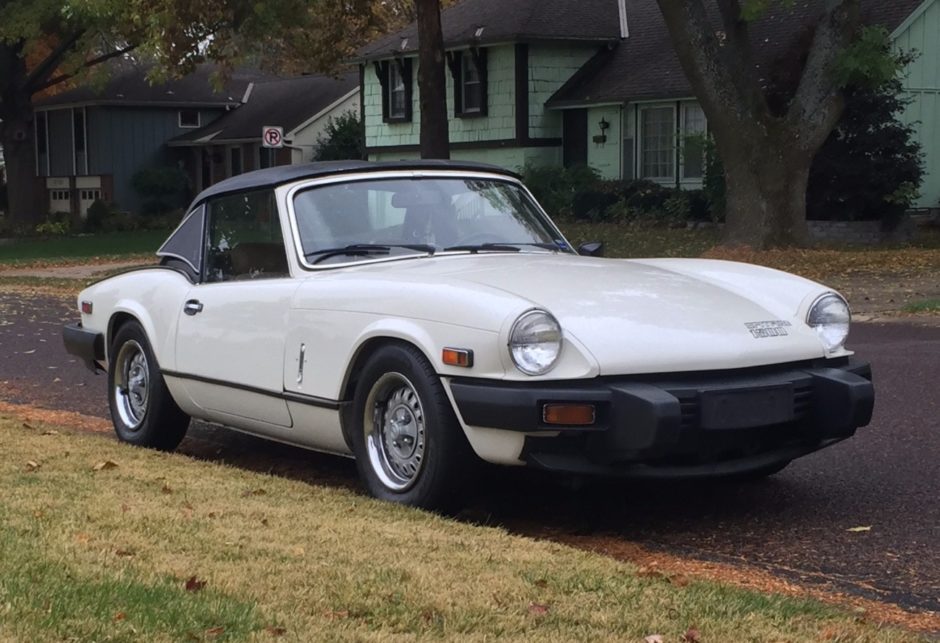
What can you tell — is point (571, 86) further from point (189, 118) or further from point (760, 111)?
point (189, 118)

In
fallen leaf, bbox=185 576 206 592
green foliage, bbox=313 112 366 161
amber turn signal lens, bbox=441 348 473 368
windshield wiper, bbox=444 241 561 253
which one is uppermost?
green foliage, bbox=313 112 366 161

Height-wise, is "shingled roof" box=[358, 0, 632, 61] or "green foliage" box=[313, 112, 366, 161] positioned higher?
"shingled roof" box=[358, 0, 632, 61]

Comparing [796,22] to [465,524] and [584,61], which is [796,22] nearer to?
[584,61]

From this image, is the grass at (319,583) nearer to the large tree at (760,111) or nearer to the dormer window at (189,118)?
the large tree at (760,111)

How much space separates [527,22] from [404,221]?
88.1 feet

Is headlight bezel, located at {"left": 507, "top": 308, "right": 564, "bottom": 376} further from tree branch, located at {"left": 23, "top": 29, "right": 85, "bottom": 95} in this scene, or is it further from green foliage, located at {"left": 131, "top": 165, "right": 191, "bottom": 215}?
green foliage, located at {"left": 131, "top": 165, "right": 191, "bottom": 215}

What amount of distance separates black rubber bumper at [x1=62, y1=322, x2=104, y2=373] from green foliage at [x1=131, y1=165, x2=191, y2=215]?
40.7 m

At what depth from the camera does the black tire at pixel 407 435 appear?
5.60 m

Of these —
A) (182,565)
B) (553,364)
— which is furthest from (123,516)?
(553,364)

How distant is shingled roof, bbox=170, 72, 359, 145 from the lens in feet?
154

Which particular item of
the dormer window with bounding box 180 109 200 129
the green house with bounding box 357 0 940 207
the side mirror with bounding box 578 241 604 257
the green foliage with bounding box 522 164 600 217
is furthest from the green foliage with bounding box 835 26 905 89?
the dormer window with bounding box 180 109 200 129

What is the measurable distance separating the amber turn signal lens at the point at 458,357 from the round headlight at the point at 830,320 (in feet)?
5.36

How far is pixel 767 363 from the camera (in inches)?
224

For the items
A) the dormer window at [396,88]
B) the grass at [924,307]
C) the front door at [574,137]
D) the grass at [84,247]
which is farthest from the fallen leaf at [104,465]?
the dormer window at [396,88]
